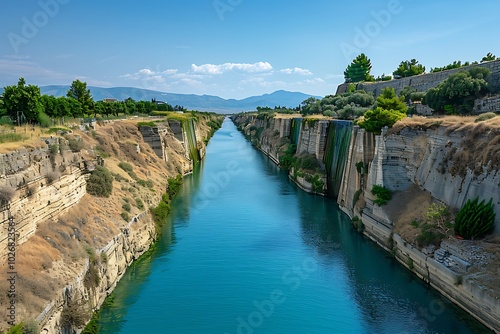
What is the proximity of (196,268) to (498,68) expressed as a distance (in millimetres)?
27326

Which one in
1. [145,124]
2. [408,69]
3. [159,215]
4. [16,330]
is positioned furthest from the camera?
[408,69]

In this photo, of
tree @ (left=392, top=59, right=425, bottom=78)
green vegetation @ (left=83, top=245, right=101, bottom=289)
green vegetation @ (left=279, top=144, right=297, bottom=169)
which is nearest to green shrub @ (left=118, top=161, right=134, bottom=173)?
green vegetation @ (left=83, top=245, right=101, bottom=289)

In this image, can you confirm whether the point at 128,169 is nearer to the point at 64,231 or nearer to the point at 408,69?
the point at 64,231

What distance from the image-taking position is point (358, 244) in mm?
24359

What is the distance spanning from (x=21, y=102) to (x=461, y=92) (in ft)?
96.8

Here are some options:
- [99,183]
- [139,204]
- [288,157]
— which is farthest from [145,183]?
[288,157]

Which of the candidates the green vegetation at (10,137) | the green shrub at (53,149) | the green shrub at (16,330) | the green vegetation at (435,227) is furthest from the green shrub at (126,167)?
the green vegetation at (435,227)

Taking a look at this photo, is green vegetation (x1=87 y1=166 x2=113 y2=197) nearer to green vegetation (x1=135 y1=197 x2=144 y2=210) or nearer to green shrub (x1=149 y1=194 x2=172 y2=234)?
green vegetation (x1=135 y1=197 x2=144 y2=210)

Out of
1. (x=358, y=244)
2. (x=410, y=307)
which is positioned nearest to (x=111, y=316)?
(x=410, y=307)

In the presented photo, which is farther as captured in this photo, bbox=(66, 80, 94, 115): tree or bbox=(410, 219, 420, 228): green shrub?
bbox=(66, 80, 94, 115): tree

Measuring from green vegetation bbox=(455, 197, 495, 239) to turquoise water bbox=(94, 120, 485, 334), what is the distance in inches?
118

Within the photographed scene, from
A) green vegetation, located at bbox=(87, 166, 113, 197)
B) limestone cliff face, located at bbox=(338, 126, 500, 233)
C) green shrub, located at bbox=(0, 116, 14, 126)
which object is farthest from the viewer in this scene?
green shrub, located at bbox=(0, 116, 14, 126)

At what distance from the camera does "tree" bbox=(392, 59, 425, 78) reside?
5938cm

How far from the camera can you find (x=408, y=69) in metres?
61.9
